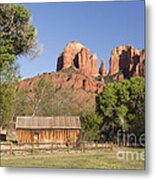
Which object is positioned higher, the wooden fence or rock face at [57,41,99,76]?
rock face at [57,41,99,76]

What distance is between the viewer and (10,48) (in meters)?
4.28

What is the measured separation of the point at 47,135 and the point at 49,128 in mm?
64

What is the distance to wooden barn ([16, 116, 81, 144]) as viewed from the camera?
419 centimetres

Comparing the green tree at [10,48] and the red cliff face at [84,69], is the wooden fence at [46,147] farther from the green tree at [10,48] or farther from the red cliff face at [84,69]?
the red cliff face at [84,69]

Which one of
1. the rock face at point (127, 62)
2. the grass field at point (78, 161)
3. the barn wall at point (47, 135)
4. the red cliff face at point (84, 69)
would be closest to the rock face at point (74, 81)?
the red cliff face at point (84, 69)

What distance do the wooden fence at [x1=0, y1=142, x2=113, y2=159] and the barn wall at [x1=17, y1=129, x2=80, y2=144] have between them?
0.03 m

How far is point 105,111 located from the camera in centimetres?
416

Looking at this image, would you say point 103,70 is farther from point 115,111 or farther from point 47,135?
point 47,135

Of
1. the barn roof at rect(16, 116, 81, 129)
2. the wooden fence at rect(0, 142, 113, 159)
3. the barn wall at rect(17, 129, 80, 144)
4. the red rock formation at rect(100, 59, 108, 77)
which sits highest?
the red rock formation at rect(100, 59, 108, 77)

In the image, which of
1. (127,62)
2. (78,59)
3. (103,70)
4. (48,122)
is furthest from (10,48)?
(127,62)

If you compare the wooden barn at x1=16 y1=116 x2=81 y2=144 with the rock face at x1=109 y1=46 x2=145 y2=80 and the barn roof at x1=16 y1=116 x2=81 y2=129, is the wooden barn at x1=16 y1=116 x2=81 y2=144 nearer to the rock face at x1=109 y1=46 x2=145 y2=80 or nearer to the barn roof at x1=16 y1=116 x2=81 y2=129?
the barn roof at x1=16 y1=116 x2=81 y2=129

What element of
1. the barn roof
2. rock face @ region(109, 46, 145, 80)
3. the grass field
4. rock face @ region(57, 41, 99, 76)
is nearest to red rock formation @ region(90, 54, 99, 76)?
rock face @ region(57, 41, 99, 76)

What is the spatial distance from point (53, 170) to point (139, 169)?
2.30ft

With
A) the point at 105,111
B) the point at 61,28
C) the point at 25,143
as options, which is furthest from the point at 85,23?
the point at 25,143
